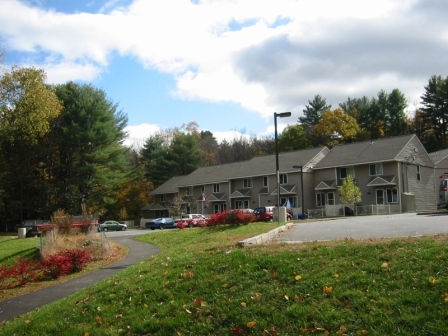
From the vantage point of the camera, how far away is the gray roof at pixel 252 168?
57.0 metres

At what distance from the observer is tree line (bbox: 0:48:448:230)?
30069 mm

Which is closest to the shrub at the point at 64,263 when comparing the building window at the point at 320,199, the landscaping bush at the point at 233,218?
the landscaping bush at the point at 233,218

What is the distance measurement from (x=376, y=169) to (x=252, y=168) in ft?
55.9

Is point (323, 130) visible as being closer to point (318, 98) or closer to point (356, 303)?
point (318, 98)

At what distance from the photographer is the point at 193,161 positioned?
85.1 m

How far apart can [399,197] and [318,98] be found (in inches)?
1653

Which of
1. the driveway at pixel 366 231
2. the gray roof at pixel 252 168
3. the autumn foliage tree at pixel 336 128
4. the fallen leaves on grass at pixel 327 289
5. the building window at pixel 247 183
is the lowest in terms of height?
the fallen leaves on grass at pixel 327 289

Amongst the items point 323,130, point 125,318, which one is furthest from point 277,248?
point 323,130

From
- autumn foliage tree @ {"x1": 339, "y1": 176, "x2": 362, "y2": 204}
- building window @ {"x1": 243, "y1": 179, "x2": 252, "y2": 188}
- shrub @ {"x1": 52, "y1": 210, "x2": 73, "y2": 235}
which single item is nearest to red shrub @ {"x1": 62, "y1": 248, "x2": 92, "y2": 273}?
shrub @ {"x1": 52, "y1": 210, "x2": 73, "y2": 235}

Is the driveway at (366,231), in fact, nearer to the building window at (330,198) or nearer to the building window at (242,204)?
the building window at (330,198)

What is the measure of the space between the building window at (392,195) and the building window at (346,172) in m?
4.28

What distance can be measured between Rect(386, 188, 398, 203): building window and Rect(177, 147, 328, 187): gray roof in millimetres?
9891

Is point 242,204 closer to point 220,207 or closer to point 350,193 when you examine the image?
point 220,207

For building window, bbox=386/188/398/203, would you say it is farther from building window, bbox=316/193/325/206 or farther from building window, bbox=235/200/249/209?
building window, bbox=235/200/249/209
